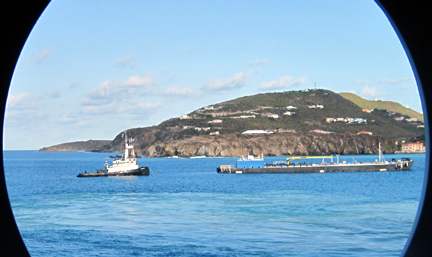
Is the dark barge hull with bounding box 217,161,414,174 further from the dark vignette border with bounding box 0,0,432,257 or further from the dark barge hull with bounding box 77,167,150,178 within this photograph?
the dark vignette border with bounding box 0,0,432,257

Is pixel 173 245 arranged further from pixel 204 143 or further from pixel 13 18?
pixel 204 143

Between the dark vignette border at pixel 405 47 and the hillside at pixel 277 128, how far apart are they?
124552 mm

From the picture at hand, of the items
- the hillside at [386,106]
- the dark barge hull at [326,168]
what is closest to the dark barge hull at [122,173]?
the dark barge hull at [326,168]

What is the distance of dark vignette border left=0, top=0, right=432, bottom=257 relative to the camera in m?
5.58

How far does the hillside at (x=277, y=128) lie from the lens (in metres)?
133

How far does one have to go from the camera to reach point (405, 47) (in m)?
5.81

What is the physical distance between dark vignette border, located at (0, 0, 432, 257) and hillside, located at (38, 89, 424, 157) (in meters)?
125

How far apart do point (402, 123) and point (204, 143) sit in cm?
6807

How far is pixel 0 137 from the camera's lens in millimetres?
6066

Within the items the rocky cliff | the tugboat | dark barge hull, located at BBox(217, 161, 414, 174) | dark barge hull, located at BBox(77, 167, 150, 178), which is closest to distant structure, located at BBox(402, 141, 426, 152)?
the rocky cliff

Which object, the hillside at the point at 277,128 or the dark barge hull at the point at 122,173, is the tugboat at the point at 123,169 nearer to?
the dark barge hull at the point at 122,173

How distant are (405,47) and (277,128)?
15417cm

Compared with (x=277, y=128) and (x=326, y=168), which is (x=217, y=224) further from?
(x=277, y=128)

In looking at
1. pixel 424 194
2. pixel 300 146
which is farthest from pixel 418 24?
pixel 300 146
